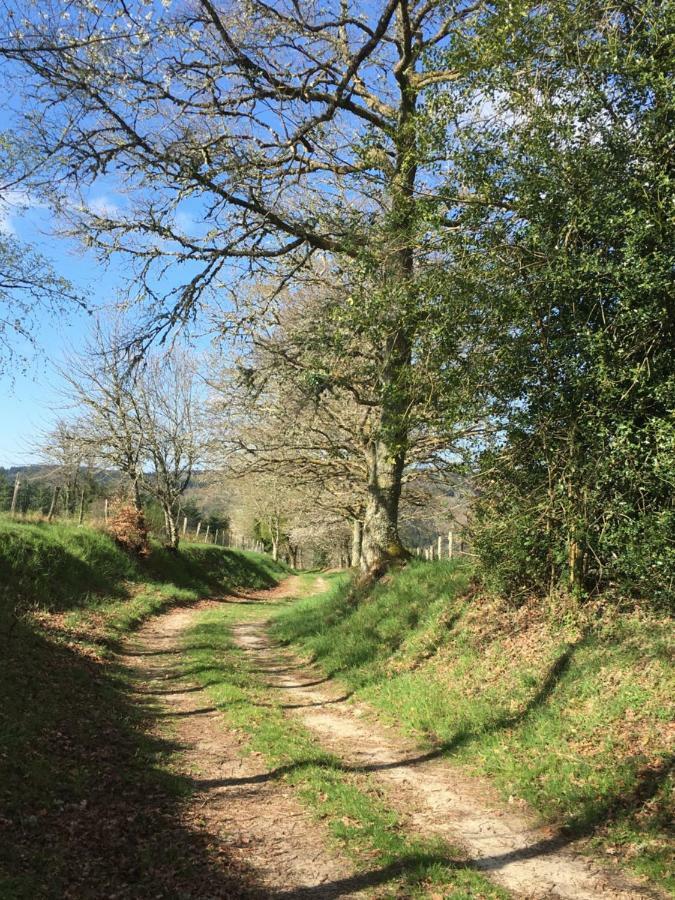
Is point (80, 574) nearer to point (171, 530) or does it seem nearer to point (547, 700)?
point (171, 530)

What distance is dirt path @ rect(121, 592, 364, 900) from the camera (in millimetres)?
4305

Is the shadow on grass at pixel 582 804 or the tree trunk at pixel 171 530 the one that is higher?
the tree trunk at pixel 171 530

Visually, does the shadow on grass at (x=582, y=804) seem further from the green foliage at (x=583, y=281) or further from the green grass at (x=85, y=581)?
the green grass at (x=85, y=581)

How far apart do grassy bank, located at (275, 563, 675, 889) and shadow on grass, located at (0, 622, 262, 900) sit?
118 inches

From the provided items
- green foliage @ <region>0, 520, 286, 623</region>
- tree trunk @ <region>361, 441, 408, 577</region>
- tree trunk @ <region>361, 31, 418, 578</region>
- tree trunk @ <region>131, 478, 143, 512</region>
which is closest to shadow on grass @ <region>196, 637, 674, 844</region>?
tree trunk @ <region>361, 441, 408, 577</region>

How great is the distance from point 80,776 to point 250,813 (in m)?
1.62

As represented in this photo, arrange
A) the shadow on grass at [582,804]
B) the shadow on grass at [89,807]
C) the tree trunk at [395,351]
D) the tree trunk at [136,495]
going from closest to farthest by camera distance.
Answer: the shadow on grass at [89,807], the shadow on grass at [582,804], the tree trunk at [395,351], the tree trunk at [136,495]

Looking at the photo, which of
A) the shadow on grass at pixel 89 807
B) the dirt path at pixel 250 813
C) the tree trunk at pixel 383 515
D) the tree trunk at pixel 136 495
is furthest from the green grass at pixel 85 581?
the tree trunk at pixel 383 515

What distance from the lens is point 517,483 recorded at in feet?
30.2

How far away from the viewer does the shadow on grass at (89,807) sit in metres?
3.99

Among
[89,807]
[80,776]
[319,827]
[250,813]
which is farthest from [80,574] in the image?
[319,827]

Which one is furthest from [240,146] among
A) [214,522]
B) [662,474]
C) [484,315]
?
[214,522]

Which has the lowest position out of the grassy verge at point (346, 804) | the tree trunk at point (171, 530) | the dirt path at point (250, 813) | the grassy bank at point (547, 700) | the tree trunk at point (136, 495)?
the dirt path at point (250, 813)

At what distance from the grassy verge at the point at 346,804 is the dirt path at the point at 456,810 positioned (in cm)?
23
